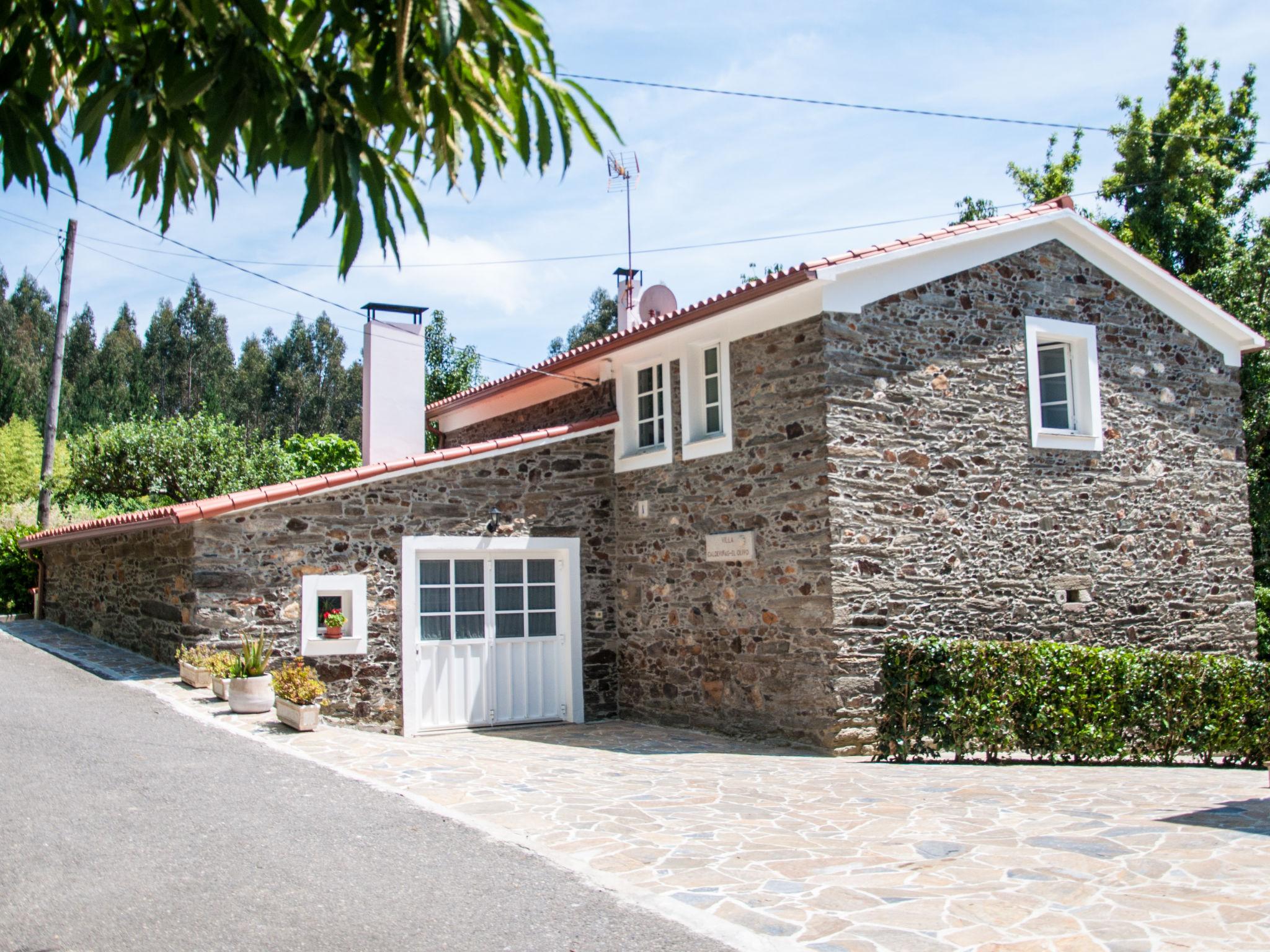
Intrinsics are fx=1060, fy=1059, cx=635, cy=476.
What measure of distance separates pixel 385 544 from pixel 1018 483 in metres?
6.80

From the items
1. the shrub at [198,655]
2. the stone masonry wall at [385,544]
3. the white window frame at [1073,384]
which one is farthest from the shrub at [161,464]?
the white window frame at [1073,384]

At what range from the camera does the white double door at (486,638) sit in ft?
38.4

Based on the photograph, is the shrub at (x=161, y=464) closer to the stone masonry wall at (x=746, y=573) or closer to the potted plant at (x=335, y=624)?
the potted plant at (x=335, y=624)

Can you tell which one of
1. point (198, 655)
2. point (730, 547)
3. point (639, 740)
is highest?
point (730, 547)

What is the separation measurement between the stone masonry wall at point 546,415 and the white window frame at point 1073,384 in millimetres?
4851

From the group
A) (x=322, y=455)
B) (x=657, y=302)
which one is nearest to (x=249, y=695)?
(x=657, y=302)

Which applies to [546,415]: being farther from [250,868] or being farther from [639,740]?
[250,868]

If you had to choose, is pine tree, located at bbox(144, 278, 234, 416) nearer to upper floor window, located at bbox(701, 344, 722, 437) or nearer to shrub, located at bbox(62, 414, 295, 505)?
shrub, located at bbox(62, 414, 295, 505)

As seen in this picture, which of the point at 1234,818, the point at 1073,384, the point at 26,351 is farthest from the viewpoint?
the point at 26,351

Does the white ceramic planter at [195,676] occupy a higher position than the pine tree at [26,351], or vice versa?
the pine tree at [26,351]

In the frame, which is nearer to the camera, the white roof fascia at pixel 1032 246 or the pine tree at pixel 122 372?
the white roof fascia at pixel 1032 246

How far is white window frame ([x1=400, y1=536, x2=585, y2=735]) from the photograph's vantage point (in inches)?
455

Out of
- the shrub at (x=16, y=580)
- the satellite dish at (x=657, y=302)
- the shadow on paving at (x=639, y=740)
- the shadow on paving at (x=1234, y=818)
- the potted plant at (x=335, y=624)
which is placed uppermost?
the satellite dish at (x=657, y=302)

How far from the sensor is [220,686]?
10.3 metres
